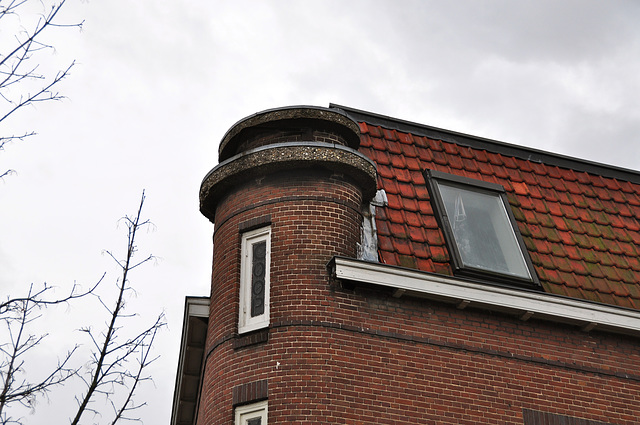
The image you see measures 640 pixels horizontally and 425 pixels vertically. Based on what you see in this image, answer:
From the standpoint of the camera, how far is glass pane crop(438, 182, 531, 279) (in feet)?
40.4

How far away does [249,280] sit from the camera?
11609 millimetres

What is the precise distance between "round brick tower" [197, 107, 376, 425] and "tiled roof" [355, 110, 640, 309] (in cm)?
72

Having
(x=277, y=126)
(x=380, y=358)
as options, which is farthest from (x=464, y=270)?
(x=277, y=126)

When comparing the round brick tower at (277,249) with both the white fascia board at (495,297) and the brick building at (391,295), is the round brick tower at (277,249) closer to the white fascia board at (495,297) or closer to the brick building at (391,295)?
the brick building at (391,295)

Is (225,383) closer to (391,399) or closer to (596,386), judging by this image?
(391,399)

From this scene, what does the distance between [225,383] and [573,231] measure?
21.4 feet

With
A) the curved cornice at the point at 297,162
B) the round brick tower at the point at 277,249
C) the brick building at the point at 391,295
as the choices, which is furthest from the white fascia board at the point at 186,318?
the curved cornice at the point at 297,162

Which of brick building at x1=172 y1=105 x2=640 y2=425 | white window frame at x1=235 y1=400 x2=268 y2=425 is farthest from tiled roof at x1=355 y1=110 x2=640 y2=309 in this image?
white window frame at x1=235 y1=400 x2=268 y2=425

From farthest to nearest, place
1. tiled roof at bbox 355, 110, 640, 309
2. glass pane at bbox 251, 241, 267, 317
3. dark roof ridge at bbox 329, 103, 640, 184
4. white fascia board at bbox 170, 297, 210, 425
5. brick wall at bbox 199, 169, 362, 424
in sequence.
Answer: dark roof ridge at bbox 329, 103, 640, 184, white fascia board at bbox 170, 297, 210, 425, tiled roof at bbox 355, 110, 640, 309, glass pane at bbox 251, 241, 267, 317, brick wall at bbox 199, 169, 362, 424

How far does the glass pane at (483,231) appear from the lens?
12.3m

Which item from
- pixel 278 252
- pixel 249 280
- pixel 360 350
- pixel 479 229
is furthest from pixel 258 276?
pixel 479 229

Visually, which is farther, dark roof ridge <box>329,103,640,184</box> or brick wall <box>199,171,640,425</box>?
dark roof ridge <box>329,103,640,184</box>

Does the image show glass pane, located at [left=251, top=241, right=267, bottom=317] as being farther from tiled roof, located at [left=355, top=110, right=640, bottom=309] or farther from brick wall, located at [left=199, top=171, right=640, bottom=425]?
tiled roof, located at [left=355, top=110, right=640, bottom=309]

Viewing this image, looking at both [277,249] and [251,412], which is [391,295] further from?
[251,412]
